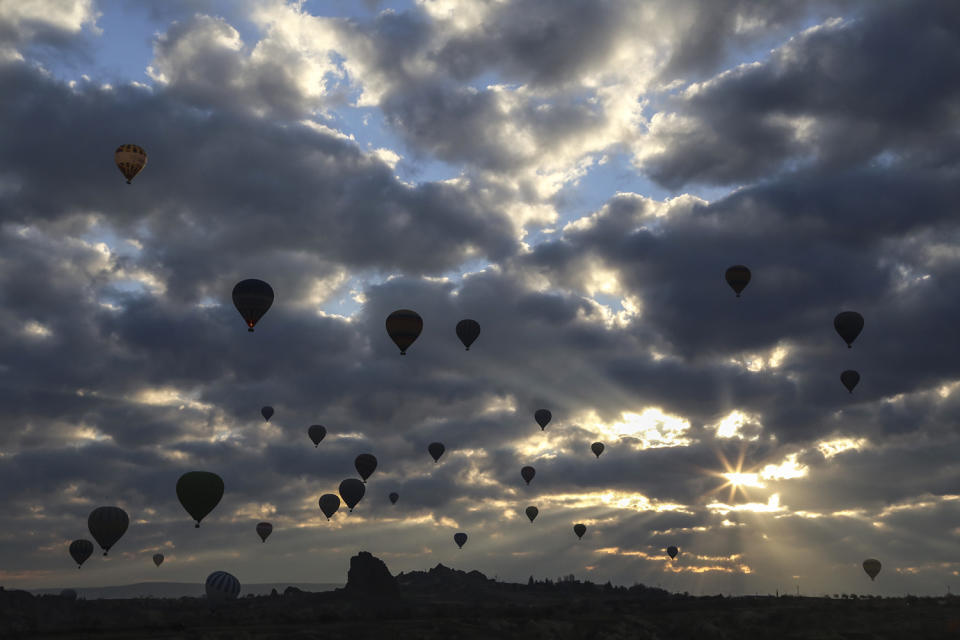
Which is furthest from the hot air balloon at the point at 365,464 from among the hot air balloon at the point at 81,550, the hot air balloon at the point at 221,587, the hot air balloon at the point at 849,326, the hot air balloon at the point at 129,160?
the hot air balloon at the point at 849,326

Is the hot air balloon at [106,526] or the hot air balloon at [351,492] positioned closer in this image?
the hot air balloon at [106,526]

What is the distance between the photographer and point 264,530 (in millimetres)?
172625

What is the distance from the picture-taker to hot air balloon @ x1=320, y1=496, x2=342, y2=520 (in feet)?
522

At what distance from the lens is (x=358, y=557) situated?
183m

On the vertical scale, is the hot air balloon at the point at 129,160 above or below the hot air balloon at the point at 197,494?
above

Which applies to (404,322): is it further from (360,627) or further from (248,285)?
(360,627)

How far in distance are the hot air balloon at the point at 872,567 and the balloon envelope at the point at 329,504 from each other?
103m

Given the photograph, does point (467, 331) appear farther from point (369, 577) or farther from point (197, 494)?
point (369, 577)

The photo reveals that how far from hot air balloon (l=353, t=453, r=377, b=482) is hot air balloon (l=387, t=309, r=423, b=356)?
36.6 m

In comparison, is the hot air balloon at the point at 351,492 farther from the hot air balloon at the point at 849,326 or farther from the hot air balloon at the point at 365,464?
the hot air balloon at the point at 849,326

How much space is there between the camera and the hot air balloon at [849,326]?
403ft

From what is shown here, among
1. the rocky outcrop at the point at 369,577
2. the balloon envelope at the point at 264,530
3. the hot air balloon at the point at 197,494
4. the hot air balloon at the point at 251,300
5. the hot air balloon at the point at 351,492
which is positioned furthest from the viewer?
the rocky outcrop at the point at 369,577

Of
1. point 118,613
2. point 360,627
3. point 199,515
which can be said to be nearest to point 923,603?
point 360,627

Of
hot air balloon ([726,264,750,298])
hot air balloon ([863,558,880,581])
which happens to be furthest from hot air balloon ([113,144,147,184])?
hot air balloon ([863,558,880,581])
